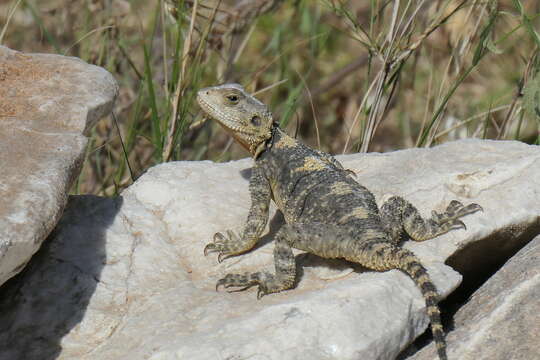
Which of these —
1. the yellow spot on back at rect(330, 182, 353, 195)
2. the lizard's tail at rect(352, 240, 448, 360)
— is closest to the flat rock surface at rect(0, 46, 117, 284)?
the yellow spot on back at rect(330, 182, 353, 195)

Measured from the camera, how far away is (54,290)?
3.50 metres

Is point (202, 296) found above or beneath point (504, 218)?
beneath

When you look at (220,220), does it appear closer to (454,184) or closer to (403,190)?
(403,190)

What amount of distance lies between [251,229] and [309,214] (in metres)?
0.33

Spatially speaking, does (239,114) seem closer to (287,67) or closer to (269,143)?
(269,143)

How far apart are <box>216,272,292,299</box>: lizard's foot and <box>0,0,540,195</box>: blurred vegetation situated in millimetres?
1325

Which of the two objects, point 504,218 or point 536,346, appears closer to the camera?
point 536,346

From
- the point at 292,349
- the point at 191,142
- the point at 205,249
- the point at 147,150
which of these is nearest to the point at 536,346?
the point at 292,349

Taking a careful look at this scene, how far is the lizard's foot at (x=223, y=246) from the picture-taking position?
384 cm

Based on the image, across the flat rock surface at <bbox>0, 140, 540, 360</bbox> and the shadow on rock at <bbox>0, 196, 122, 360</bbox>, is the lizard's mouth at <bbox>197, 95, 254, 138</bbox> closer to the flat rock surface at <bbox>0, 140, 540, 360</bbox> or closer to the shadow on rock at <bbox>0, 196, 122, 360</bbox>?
the flat rock surface at <bbox>0, 140, 540, 360</bbox>

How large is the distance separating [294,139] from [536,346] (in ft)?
6.56

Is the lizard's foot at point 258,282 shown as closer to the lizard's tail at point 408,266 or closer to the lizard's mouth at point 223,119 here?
the lizard's tail at point 408,266

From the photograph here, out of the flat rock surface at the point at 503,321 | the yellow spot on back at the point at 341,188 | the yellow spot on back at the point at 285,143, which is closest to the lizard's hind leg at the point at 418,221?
the yellow spot on back at the point at 341,188

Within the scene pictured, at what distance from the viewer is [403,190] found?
13.4ft
